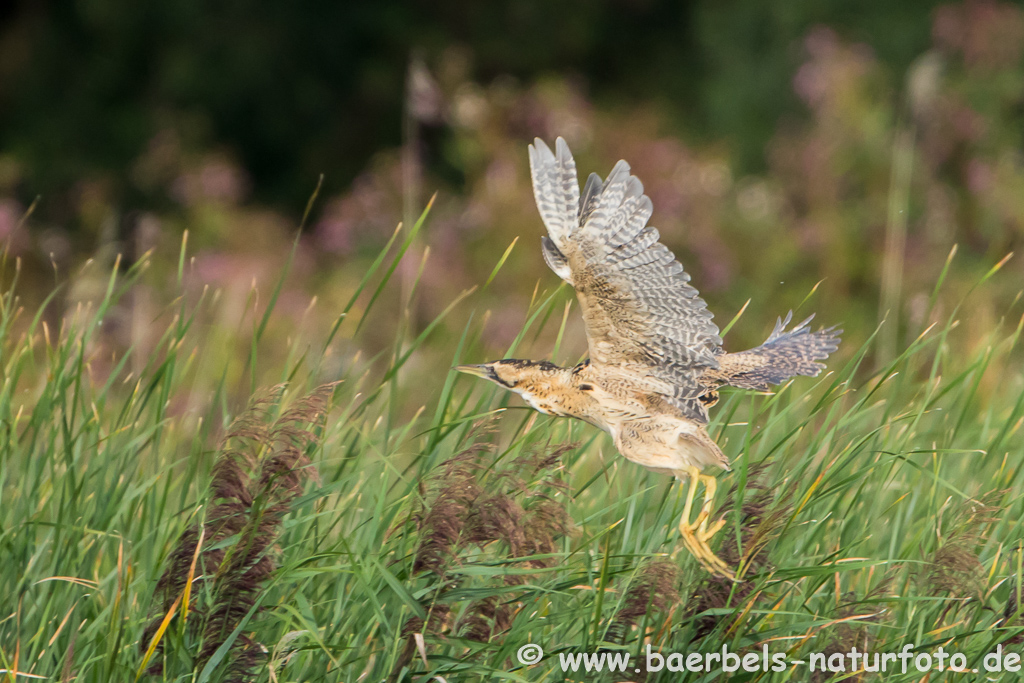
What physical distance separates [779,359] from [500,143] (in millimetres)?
6089

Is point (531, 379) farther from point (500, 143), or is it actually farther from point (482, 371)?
point (500, 143)

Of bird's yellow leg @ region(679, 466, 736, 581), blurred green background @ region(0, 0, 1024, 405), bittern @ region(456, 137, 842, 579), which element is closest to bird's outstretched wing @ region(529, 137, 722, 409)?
bittern @ region(456, 137, 842, 579)

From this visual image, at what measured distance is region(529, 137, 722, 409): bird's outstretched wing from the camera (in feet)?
5.18

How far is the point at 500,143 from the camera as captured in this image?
768cm

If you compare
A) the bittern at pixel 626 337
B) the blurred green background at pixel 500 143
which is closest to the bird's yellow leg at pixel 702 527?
the bittern at pixel 626 337

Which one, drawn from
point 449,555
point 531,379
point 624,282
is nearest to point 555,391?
point 531,379

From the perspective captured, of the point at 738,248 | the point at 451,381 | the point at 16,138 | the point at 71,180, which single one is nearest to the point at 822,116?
the point at 738,248

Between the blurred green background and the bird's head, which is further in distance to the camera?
the blurred green background

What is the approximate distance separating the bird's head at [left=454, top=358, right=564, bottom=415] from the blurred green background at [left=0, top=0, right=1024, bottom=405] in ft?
3.20

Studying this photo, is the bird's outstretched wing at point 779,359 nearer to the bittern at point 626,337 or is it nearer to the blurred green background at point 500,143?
the bittern at point 626,337

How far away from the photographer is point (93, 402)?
84.9 inches

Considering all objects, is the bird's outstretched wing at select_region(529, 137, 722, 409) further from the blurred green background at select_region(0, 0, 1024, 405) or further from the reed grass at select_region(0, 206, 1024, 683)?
the blurred green background at select_region(0, 0, 1024, 405)

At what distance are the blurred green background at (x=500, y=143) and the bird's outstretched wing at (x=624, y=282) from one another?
1.00m

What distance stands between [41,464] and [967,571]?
5.15ft
